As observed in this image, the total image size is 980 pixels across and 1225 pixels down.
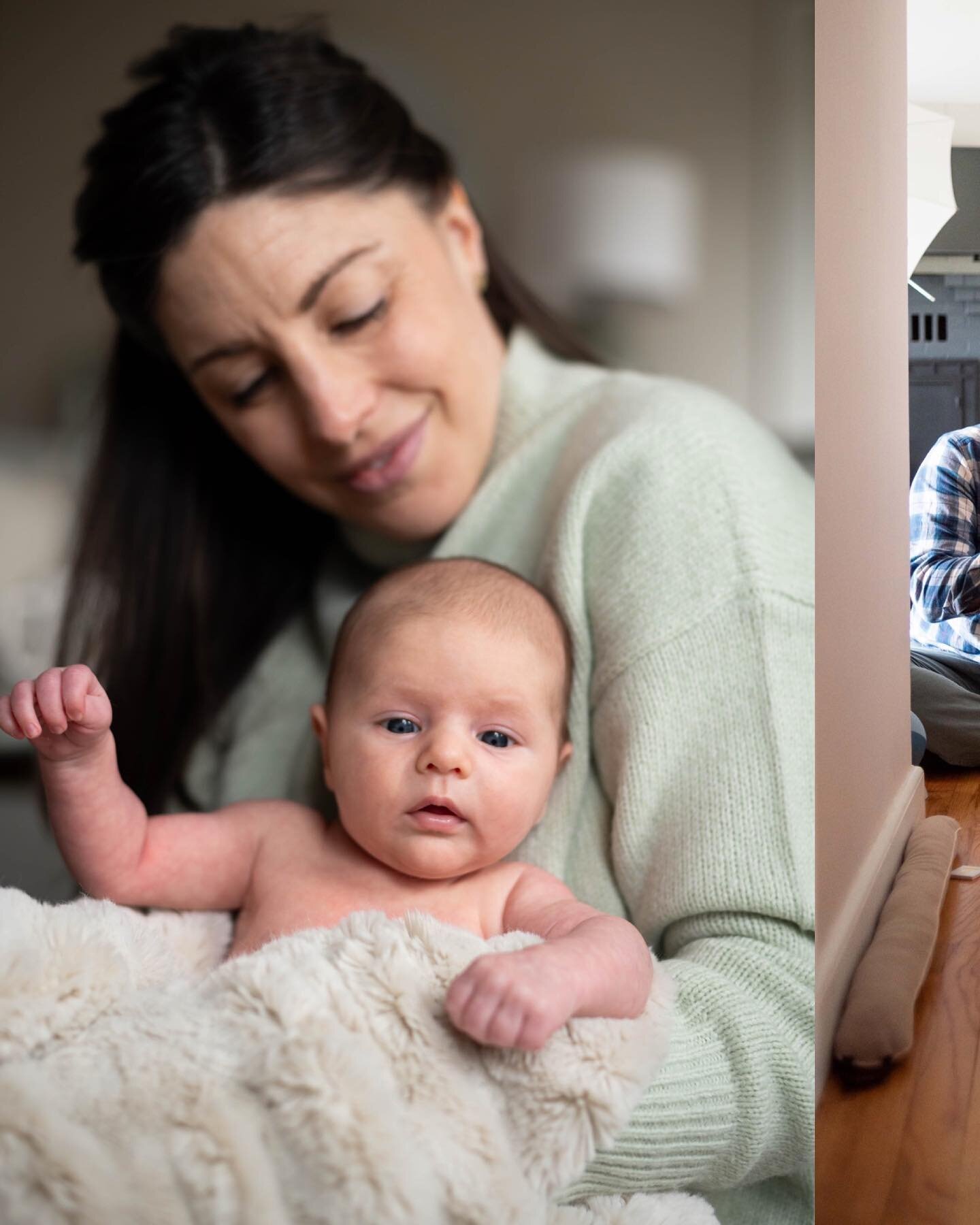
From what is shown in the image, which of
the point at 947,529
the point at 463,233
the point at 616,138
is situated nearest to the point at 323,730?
the point at 463,233

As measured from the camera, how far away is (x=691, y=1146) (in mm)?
820

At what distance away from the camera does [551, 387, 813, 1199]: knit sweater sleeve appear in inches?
32.7

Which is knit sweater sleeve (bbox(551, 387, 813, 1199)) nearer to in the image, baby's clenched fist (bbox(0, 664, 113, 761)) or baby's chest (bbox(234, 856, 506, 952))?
baby's chest (bbox(234, 856, 506, 952))

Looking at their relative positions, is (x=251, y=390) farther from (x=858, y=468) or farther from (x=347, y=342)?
(x=858, y=468)

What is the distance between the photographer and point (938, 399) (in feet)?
5.91

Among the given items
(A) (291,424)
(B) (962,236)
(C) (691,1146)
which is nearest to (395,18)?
(A) (291,424)

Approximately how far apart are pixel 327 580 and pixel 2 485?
0.31 meters

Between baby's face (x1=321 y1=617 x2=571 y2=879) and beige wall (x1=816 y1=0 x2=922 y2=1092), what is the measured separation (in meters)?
0.50

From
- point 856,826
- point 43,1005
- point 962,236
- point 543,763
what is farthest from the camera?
point 962,236

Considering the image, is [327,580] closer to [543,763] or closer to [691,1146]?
[543,763]

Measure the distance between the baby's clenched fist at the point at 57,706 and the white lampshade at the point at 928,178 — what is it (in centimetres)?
146

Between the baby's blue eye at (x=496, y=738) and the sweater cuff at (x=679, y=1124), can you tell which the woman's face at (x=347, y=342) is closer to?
the baby's blue eye at (x=496, y=738)

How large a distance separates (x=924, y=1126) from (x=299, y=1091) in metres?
1.03

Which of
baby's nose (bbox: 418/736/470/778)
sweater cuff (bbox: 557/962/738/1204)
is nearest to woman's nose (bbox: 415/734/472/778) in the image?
baby's nose (bbox: 418/736/470/778)
